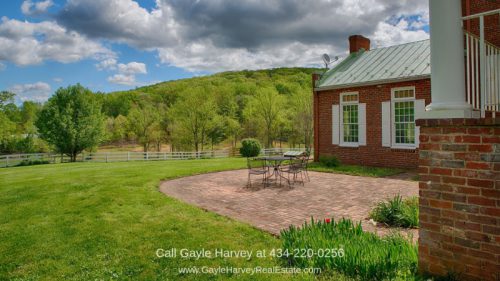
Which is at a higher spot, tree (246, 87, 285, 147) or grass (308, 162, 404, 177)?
tree (246, 87, 285, 147)

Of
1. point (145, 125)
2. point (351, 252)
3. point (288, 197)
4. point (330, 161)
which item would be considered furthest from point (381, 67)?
point (145, 125)

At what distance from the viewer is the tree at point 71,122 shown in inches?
1150

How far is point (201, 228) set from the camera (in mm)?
5320

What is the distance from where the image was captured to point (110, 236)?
5047 mm

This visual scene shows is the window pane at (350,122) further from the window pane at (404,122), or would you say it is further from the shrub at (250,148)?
the shrub at (250,148)

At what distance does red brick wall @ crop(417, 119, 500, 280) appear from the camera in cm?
277

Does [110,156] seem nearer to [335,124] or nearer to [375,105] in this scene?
[335,124]

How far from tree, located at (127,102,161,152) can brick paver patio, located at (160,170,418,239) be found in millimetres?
33232

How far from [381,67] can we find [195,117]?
1072 inches

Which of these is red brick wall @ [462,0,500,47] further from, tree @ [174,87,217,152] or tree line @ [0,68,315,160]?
tree @ [174,87,217,152]

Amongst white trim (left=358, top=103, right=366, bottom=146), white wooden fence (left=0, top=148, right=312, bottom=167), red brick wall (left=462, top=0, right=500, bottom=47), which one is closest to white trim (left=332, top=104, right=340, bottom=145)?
white trim (left=358, top=103, right=366, bottom=146)

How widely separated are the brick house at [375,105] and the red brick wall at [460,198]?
911cm

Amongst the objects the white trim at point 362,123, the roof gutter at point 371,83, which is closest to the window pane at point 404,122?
the roof gutter at point 371,83

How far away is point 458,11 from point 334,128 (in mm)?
11766
